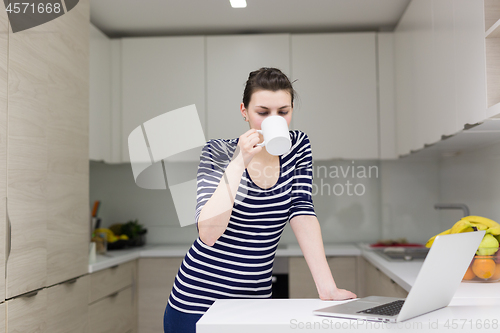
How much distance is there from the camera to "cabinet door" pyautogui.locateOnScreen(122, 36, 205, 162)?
297 cm

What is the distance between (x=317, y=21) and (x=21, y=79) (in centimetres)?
190

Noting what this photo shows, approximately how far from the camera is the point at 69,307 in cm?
196

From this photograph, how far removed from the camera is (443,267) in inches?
33.9

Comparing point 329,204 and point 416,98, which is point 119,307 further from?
point 416,98

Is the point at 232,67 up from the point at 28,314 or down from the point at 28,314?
up

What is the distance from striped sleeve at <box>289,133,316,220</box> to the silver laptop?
13.1 inches

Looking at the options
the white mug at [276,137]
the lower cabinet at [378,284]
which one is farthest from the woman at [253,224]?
the lower cabinet at [378,284]

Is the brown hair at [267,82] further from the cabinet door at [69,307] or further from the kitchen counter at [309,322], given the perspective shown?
the cabinet door at [69,307]

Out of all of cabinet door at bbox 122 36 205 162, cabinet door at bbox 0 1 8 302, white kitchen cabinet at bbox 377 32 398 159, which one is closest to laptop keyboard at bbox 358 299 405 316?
cabinet door at bbox 0 1 8 302

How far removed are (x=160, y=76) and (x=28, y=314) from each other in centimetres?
175

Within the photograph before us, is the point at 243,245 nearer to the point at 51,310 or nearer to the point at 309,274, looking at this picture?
the point at 51,310

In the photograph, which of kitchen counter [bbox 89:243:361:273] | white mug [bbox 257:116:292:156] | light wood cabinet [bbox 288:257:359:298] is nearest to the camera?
white mug [bbox 257:116:292:156]

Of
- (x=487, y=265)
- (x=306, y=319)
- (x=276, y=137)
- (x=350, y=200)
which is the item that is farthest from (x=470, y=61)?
(x=350, y=200)

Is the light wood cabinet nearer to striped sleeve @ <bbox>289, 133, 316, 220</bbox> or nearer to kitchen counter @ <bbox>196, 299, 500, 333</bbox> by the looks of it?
striped sleeve @ <bbox>289, 133, 316, 220</bbox>
